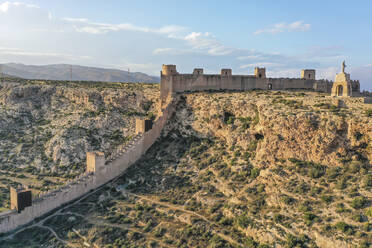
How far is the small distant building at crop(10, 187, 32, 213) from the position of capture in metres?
38.3

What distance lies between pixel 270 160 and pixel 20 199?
30611 millimetres

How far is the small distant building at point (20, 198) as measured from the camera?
1510 inches

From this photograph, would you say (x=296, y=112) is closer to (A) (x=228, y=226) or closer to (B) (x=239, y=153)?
(B) (x=239, y=153)

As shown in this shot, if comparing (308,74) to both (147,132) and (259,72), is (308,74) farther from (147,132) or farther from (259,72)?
(147,132)

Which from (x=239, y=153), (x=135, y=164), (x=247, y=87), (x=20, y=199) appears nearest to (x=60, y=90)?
(x=135, y=164)

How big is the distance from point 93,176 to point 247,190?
21.6 meters

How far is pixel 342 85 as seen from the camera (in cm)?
4491

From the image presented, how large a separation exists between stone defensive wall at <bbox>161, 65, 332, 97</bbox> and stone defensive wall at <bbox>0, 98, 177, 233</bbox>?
10.5ft

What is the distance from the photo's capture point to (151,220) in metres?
37.1

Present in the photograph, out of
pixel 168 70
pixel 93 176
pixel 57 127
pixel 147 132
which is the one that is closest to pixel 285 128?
pixel 147 132

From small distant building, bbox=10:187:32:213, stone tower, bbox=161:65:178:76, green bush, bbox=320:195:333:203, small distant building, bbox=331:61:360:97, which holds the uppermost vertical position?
stone tower, bbox=161:65:178:76

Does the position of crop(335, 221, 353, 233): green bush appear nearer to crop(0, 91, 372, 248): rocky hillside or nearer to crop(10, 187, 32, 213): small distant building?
crop(0, 91, 372, 248): rocky hillside

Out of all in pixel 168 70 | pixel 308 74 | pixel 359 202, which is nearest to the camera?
pixel 359 202

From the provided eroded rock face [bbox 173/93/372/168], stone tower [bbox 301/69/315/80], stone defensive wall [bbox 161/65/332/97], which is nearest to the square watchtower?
eroded rock face [bbox 173/93/372/168]
